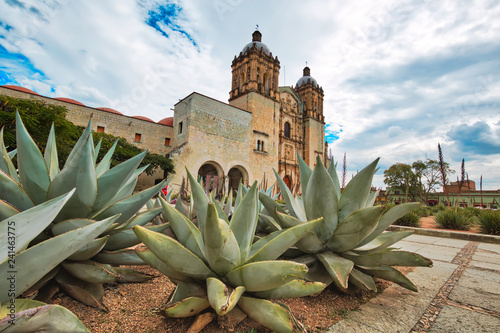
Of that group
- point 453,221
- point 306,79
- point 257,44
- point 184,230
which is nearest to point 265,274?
point 184,230

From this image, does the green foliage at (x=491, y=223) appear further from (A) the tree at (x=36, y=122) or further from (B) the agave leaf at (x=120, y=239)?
(A) the tree at (x=36, y=122)

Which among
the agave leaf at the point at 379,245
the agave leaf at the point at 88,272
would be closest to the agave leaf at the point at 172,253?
the agave leaf at the point at 88,272

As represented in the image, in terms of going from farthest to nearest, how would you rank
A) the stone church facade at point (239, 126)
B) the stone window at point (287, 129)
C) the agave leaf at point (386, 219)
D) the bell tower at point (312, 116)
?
1. the bell tower at point (312, 116)
2. the stone window at point (287, 129)
3. the stone church facade at point (239, 126)
4. the agave leaf at point (386, 219)

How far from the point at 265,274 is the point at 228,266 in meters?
0.18

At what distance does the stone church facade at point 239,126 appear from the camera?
1577cm

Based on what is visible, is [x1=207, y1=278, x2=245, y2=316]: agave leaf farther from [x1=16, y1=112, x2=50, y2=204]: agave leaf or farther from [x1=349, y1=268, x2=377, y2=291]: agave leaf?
[x1=16, y1=112, x2=50, y2=204]: agave leaf

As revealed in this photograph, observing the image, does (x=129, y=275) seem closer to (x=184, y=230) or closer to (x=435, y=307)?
(x=184, y=230)

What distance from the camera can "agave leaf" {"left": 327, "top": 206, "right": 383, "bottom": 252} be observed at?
3.87 ft

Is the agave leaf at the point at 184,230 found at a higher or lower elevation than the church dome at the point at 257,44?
lower

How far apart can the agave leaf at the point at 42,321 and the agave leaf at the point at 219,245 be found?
432 millimetres

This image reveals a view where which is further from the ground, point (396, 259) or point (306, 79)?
point (306, 79)

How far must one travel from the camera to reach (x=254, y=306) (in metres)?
0.90

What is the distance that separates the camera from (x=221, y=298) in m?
0.79

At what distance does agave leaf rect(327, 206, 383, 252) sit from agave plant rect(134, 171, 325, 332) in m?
0.37
